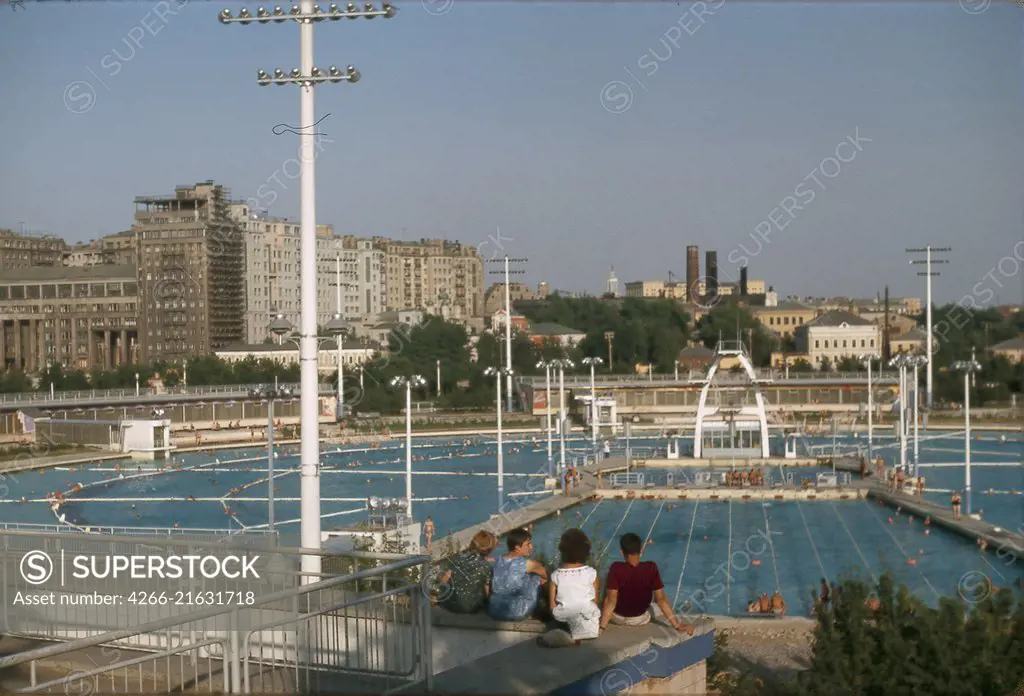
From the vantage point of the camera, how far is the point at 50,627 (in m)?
6.80

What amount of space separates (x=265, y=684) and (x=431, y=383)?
1780 inches

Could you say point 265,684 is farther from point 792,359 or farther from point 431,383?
point 792,359

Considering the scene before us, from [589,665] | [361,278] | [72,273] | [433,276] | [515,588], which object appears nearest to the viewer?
[589,665]

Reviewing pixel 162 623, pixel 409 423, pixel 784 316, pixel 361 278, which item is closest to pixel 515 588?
pixel 162 623

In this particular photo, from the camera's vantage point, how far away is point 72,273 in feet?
178

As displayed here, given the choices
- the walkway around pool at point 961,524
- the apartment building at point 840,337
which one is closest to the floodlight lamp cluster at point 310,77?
the walkway around pool at point 961,524

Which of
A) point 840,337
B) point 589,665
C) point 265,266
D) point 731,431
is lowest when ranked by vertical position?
point 731,431

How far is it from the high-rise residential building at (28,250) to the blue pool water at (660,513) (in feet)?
103

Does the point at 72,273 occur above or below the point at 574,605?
above

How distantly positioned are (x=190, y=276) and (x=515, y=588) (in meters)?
39.3

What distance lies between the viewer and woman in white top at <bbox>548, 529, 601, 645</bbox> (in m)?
5.32

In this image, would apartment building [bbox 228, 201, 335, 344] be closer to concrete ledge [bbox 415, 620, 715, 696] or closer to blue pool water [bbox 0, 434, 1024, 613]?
blue pool water [bbox 0, 434, 1024, 613]

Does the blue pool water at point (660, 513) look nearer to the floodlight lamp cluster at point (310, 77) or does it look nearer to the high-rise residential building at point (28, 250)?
the floodlight lamp cluster at point (310, 77)

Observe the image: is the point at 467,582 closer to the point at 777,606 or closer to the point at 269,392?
the point at 777,606
